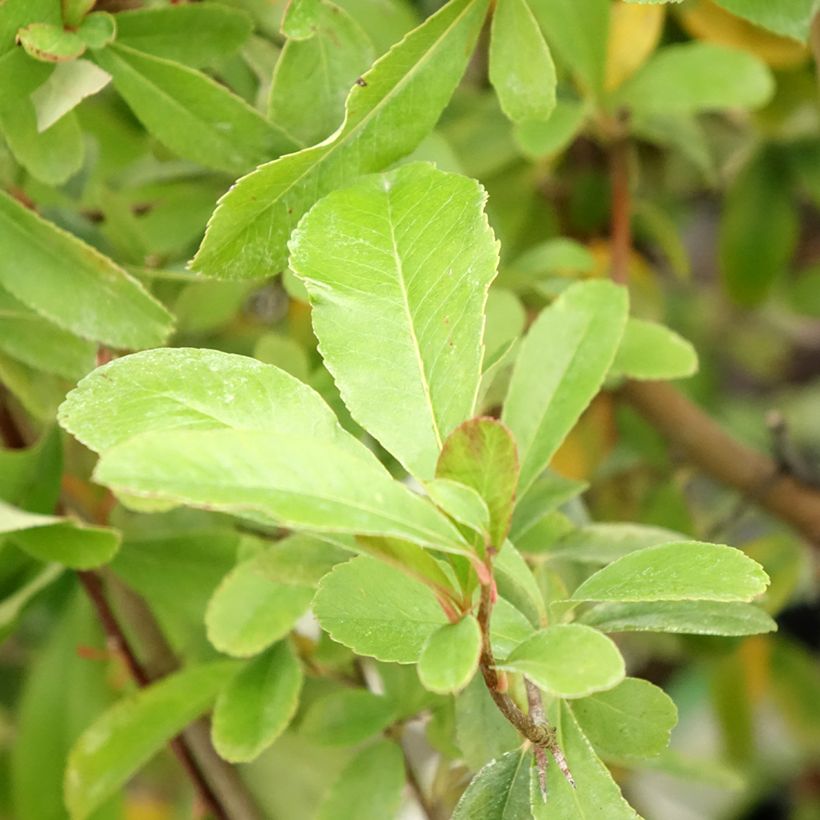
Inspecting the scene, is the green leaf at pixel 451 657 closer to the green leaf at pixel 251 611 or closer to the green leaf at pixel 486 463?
the green leaf at pixel 486 463

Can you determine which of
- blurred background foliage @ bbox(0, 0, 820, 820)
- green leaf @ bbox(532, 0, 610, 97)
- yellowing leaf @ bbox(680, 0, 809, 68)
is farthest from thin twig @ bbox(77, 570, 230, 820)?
yellowing leaf @ bbox(680, 0, 809, 68)

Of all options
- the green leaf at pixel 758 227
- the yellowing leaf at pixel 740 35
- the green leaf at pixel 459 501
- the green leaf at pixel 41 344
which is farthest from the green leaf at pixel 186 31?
the green leaf at pixel 758 227

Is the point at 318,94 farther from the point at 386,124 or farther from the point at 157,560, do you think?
the point at 157,560

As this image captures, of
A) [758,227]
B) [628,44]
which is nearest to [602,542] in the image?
[628,44]

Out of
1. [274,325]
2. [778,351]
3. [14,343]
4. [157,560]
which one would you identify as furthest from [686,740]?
[14,343]

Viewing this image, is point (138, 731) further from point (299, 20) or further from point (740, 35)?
point (740, 35)
